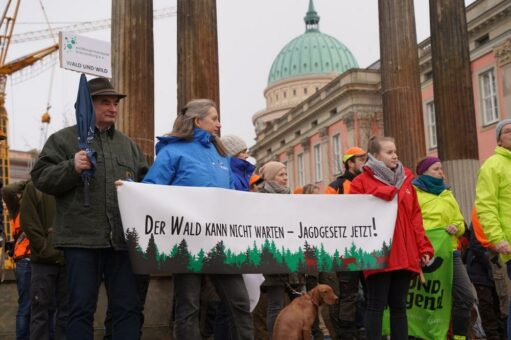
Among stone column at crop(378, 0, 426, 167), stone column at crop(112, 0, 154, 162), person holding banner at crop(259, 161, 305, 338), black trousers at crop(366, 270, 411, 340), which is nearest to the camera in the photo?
black trousers at crop(366, 270, 411, 340)

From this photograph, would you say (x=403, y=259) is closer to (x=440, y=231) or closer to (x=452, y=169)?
(x=440, y=231)

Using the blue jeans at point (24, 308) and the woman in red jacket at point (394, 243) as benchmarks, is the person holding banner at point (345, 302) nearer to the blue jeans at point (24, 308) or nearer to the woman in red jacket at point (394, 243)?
the woman in red jacket at point (394, 243)

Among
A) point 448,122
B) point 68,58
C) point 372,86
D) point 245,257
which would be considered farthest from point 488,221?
point 372,86

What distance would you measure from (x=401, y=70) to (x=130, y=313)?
9.25 m

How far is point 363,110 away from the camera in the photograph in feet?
169

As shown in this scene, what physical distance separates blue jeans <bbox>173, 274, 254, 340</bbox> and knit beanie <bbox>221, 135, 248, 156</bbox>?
1.66m

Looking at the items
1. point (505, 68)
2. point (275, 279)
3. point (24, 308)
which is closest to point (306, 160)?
point (505, 68)

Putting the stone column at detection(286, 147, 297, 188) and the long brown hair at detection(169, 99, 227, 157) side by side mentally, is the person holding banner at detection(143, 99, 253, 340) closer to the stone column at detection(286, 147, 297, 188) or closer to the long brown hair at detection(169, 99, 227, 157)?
the long brown hair at detection(169, 99, 227, 157)

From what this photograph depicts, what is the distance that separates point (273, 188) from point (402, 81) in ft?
21.6

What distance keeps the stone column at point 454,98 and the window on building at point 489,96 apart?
70.4ft

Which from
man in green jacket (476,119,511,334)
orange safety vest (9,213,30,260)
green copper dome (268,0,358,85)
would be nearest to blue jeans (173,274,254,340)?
man in green jacket (476,119,511,334)

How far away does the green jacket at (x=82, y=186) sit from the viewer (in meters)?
4.73

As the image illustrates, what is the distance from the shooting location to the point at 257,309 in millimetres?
8281

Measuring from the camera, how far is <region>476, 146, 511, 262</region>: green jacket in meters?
5.93
